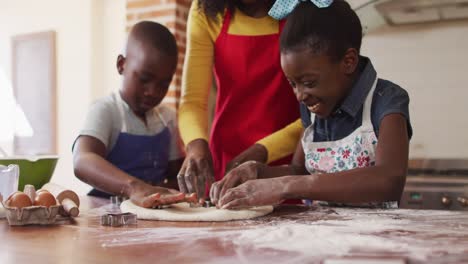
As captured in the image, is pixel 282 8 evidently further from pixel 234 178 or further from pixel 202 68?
pixel 234 178

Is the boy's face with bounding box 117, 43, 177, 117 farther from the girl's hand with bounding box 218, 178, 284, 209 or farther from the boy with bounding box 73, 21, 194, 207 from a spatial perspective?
the girl's hand with bounding box 218, 178, 284, 209

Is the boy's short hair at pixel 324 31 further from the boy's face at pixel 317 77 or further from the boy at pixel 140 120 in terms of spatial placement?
the boy at pixel 140 120

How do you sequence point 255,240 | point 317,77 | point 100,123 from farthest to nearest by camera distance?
point 100,123 → point 317,77 → point 255,240

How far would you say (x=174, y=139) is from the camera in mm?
1507

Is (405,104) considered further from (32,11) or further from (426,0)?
(32,11)

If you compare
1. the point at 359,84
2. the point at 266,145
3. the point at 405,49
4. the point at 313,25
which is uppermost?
the point at 405,49

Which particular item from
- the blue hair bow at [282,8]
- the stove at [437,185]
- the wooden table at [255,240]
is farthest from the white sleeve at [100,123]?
the stove at [437,185]

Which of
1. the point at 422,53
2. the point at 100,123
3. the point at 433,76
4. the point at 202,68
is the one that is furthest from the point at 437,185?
the point at 100,123

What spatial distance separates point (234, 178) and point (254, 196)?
4.5 inches

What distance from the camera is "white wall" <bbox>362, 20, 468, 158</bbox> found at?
84.4 inches

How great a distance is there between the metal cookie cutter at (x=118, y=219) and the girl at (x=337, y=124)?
0.18 m

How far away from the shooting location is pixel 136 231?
746 millimetres

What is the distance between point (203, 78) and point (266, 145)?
313 mm

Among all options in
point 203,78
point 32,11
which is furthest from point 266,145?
point 32,11
